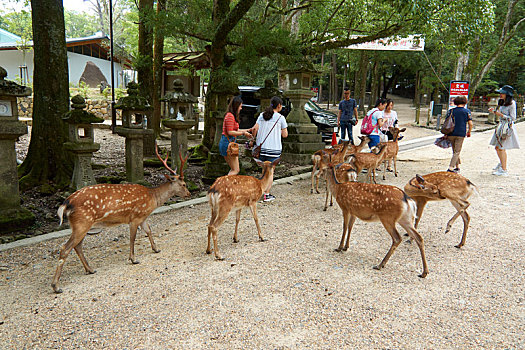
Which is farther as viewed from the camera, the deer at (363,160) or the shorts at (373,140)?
the shorts at (373,140)

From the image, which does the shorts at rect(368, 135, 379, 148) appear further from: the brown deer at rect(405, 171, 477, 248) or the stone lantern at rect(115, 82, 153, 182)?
the stone lantern at rect(115, 82, 153, 182)

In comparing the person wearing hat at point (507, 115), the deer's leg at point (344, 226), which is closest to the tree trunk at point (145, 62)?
the deer's leg at point (344, 226)

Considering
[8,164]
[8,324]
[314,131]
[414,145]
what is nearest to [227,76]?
[314,131]

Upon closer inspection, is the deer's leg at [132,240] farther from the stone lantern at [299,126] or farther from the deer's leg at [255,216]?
the stone lantern at [299,126]

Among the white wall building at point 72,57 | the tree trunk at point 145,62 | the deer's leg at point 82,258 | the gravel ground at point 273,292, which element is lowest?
the gravel ground at point 273,292

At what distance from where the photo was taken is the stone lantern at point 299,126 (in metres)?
9.11

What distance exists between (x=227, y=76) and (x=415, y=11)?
3.43 meters

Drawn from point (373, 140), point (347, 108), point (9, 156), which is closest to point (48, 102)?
point (9, 156)

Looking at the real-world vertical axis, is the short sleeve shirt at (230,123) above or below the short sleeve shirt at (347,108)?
below

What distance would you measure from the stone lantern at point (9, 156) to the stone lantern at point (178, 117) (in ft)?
8.68

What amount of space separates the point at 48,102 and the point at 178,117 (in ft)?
7.05

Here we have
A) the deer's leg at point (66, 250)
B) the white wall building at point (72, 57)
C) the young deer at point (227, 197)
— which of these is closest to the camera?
the deer's leg at point (66, 250)

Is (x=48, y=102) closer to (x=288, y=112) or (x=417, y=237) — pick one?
(x=417, y=237)

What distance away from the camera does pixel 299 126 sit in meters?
9.12
